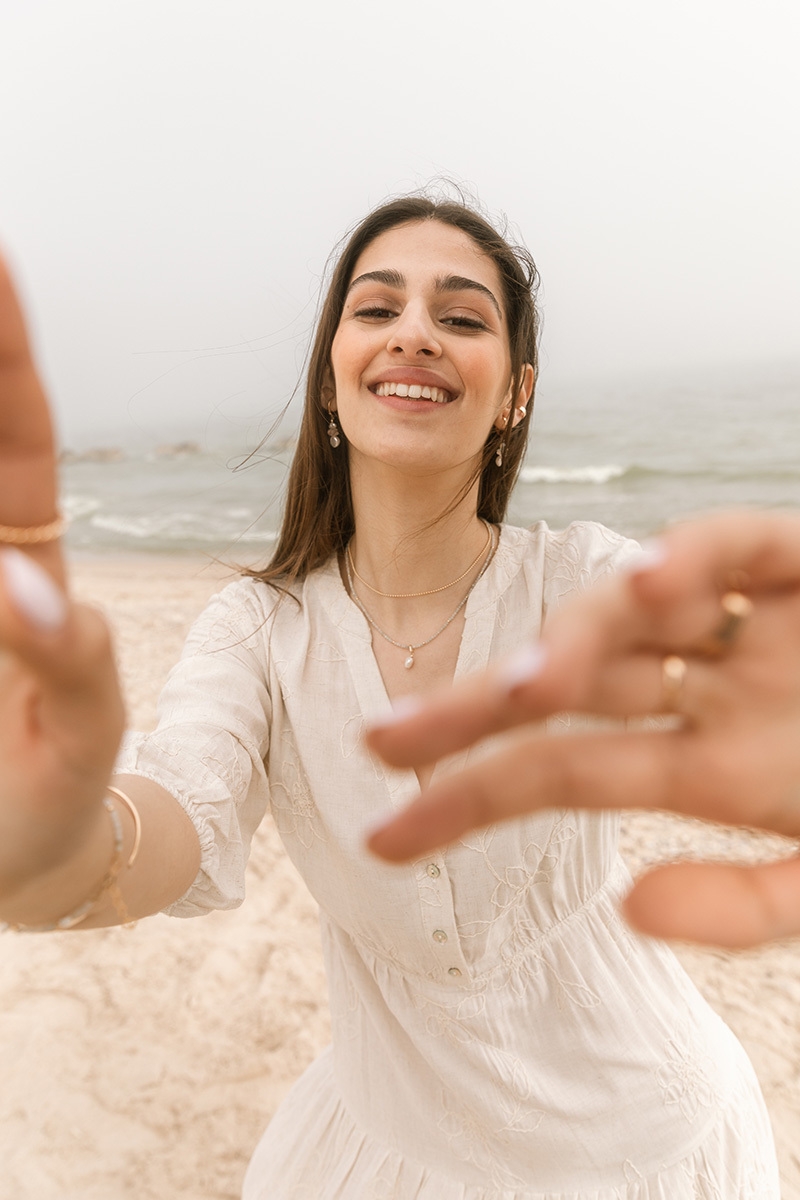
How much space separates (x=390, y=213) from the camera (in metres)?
1.83

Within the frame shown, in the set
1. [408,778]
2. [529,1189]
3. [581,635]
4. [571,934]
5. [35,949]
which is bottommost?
[35,949]

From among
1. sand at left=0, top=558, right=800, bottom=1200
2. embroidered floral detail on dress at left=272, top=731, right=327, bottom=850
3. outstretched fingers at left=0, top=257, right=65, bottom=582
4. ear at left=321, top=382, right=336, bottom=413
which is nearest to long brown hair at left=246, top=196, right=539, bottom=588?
ear at left=321, top=382, right=336, bottom=413

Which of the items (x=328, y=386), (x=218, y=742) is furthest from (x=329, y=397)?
(x=218, y=742)

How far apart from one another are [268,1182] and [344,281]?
2258 millimetres

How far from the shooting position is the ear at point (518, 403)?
188cm

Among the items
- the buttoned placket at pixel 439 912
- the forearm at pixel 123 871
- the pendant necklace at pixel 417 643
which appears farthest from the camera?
the pendant necklace at pixel 417 643

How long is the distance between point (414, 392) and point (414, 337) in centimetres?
12

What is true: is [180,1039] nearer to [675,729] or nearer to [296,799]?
[296,799]

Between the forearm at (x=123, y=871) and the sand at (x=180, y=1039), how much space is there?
6.11 ft

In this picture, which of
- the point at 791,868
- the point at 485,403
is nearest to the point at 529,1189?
the point at 791,868

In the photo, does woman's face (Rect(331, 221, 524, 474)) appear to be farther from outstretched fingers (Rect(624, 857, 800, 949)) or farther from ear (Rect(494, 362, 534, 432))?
outstretched fingers (Rect(624, 857, 800, 949))

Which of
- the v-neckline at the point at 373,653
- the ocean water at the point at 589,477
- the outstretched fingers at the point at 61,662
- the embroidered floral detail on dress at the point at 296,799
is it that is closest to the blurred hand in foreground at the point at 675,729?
the outstretched fingers at the point at 61,662

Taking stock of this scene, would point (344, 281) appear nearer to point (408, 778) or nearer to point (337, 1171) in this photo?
point (408, 778)

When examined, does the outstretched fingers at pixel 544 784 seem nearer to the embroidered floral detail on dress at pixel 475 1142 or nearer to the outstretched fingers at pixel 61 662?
the outstretched fingers at pixel 61 662
